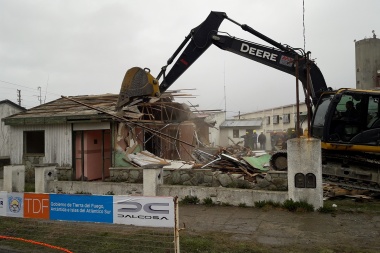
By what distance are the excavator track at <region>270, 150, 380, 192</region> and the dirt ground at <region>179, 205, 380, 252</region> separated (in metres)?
1.81

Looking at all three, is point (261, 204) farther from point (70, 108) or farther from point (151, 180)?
point (70, 108)

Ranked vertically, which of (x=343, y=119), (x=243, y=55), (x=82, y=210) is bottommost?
(x=82, y=210)

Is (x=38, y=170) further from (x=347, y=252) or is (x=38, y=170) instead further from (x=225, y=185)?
(x=347, y=252)

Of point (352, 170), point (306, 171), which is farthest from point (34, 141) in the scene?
point (352, 170)

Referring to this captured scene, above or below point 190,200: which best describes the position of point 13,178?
above

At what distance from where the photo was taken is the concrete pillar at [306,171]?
8.11 metres

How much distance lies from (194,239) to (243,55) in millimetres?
6743

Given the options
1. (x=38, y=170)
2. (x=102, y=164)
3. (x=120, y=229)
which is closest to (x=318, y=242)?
(x=120, y=229)

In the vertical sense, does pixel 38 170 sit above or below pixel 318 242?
above

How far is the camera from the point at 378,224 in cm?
702

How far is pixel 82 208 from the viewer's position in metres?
5.75

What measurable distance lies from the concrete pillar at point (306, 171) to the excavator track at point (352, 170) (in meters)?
1.87

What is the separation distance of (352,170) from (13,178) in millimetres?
11366

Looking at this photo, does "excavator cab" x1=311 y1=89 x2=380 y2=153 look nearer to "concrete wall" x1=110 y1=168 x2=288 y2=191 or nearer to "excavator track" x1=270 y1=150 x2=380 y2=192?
"excavator track" x1=270 y1=150 x2=380 y2=192
